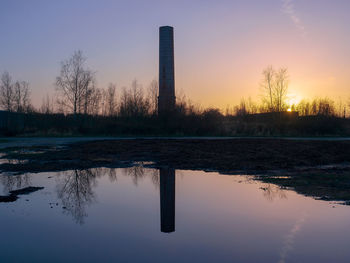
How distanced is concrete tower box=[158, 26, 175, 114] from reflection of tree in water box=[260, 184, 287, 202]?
92.4 feet

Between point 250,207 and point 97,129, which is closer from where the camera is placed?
point 250,207

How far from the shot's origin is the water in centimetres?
469

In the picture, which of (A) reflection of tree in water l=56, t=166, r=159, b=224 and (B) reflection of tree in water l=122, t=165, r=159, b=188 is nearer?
(A) reflection of tree in water l=56, t=166, r=159, b=224

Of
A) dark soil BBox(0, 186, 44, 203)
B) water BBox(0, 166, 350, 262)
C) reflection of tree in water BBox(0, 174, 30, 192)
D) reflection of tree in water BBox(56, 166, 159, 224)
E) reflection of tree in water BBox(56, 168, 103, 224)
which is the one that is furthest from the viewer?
reflection of tree in water BBox(0, 174, 30, 192)

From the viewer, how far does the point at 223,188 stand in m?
9.16

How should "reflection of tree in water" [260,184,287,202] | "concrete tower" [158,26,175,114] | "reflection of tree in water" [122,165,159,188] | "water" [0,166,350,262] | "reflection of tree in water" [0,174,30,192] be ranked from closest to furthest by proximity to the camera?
"water" [0,166,350,262] < "reflection of tree in water" [260,184,287,202] < "reflection of tree in water" [0,174,30,192] < "reflection of tree in water" [122,165,159,188] < "concrete tower" [158,26,175,114]

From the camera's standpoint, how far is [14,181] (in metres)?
10.1

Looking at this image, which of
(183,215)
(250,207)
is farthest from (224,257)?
(250,207)

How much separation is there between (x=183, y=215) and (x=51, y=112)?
3729 cm

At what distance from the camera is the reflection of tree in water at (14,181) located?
9.20 meters

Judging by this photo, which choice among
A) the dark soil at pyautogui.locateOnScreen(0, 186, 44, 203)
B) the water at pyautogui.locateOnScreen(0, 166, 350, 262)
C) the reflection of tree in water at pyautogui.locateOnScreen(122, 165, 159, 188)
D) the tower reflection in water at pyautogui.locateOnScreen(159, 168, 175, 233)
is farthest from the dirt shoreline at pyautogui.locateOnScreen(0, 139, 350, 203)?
the dark soil at pyautogui.locateOnScreen(0, 186, 44, 203)

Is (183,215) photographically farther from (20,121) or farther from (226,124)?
(20,121)

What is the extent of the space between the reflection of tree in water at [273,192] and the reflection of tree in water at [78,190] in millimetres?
4181

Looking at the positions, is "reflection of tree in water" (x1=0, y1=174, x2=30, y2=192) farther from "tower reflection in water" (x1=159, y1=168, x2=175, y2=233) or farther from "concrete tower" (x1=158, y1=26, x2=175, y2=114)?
"concrete tower" (x1=158, y1=26, x2=175, y2=114)
